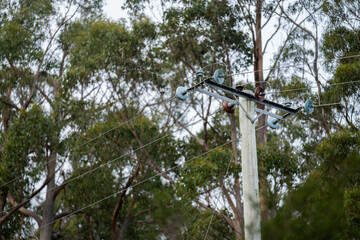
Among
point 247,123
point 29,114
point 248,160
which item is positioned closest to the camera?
point 248,160

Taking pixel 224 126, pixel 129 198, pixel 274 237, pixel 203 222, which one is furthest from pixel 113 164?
pixel 274 237

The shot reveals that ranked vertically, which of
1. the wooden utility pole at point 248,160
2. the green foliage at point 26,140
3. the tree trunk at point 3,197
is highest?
the green foliage at point 26,140

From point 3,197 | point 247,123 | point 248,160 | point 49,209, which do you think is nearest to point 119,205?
point 49,209

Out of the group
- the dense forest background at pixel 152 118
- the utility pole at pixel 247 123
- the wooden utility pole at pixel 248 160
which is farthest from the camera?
the dense forest background at pixel 152 118

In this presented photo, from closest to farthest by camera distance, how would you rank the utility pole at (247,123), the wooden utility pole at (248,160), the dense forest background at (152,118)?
1. the wooden utility pole at (248,160)
2. the utility pole at (247,123)
3. the dense forest background at (152,118)

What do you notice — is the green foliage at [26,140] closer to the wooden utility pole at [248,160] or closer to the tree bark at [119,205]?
the tree bark at [119,205]

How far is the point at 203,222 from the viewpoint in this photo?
15.5m

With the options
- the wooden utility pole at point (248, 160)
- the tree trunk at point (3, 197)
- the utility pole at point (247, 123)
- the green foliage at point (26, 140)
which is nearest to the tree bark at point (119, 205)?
the green foliage at point (26, 140)

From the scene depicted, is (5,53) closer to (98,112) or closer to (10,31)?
(10,31)

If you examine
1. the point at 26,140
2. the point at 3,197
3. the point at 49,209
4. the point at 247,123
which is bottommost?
the point at 247,123

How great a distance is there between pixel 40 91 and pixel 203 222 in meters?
10.6

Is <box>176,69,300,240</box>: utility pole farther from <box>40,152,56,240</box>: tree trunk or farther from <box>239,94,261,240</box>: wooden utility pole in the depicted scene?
<box>40,152,56,240</box>: tree trunk

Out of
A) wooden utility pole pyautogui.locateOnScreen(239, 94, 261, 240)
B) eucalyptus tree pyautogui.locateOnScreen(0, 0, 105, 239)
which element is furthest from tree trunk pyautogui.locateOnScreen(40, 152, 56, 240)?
wooden utility pole pyautogui.locateOnScreen(239, 94, 261, 240)

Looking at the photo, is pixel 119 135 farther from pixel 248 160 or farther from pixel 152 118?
pixel 248 160
